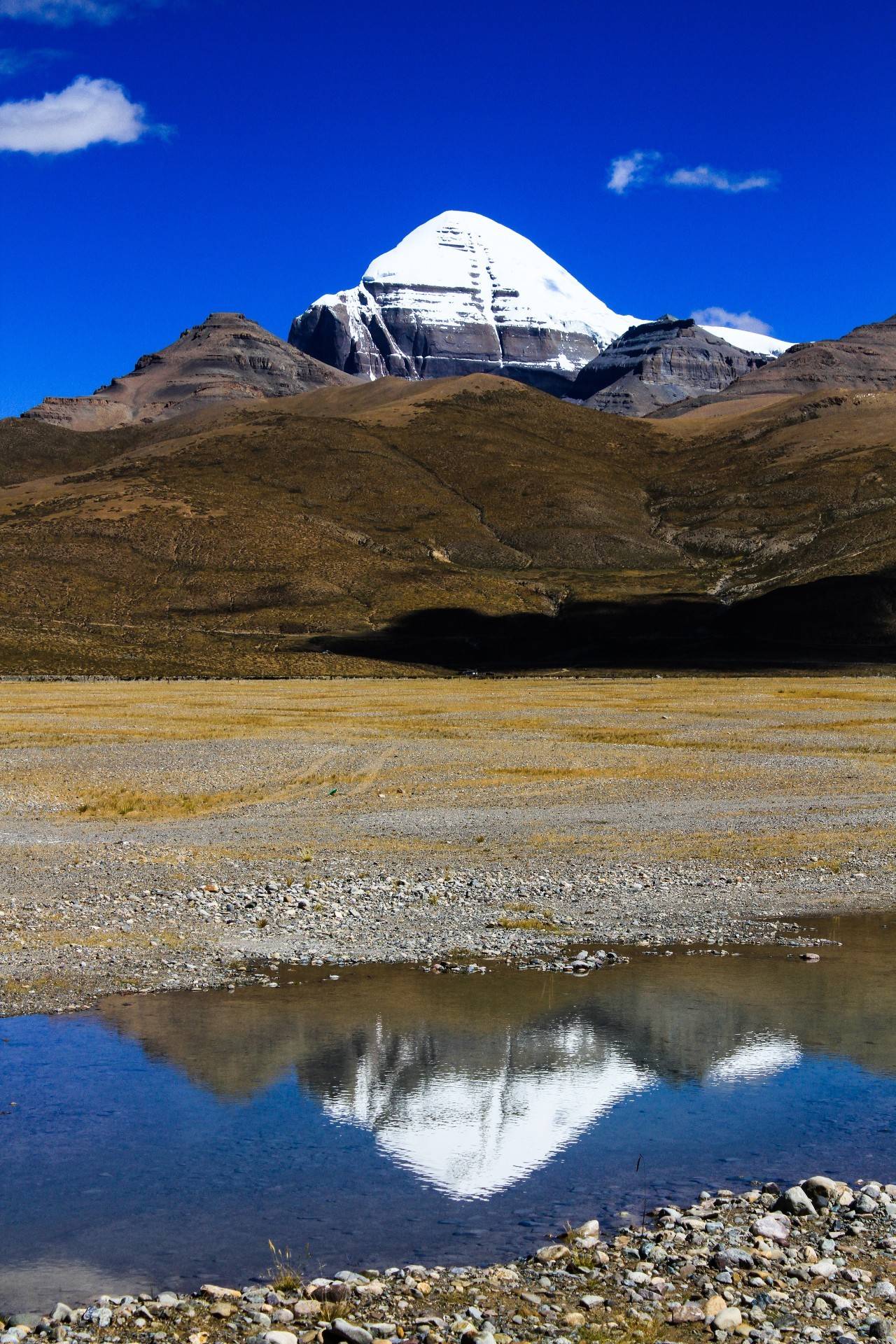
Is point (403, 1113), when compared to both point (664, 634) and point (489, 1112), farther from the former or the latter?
point (664, 634)

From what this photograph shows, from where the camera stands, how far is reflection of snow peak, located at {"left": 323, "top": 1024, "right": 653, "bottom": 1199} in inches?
513

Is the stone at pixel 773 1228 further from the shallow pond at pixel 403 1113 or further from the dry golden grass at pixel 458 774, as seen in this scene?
the dry golden grass at pixel 458 774

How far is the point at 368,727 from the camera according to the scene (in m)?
69.0

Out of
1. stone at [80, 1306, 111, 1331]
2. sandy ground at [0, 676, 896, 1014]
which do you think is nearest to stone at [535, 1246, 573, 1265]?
stone at [80, 1306, 111, 1331]

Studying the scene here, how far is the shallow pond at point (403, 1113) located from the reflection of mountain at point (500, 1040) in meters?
0.04

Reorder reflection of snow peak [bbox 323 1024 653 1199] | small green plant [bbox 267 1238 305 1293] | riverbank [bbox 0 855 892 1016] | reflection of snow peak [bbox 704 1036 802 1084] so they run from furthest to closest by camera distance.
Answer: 1. riverbank [bbox 0 855 892 1016]
2. reflection of snow peak [bbox 704 1036 802 1084]
3. reflection of snow peak [bbox 323 1024 653 1199]
4. small green plant [bbox 267 1238 305 1293]

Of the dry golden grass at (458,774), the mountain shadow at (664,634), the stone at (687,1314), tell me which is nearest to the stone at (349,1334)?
the stone at (687,1314)

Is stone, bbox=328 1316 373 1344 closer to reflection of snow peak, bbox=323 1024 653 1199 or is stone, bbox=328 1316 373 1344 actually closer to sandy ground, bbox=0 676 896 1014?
reflection of snow peak, bbox=323 1024 653 1199

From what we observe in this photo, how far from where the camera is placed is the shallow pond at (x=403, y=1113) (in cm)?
1140

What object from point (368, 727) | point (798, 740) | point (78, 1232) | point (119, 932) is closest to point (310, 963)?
point (119, 932)

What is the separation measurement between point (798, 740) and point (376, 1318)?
176ft

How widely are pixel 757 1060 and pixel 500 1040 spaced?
3.18 metres

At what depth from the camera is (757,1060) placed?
16250 millimetres

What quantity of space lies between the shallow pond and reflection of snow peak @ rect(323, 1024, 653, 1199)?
31mm
